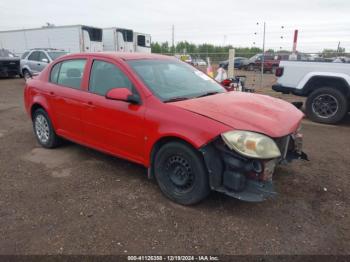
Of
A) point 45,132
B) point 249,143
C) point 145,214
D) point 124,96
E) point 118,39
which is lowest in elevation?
point 145,214

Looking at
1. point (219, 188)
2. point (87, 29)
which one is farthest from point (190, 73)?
point (87, 29)

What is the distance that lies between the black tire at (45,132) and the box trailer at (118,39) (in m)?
16.3

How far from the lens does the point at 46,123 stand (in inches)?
209

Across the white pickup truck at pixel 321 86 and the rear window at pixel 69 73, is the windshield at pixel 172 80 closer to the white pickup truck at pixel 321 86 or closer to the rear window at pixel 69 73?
the rear window at pixel 69 73

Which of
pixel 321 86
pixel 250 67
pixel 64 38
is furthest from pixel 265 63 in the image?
pixel 321 86

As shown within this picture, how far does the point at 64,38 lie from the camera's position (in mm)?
19719

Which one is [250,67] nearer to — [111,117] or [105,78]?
[105,78]

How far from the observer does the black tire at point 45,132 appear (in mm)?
5238

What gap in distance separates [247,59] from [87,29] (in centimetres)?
1641

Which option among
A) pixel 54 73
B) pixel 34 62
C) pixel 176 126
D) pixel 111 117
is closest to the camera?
pixel 176 126

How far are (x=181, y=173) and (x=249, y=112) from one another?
995mm

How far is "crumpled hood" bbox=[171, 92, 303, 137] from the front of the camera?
3.18 m

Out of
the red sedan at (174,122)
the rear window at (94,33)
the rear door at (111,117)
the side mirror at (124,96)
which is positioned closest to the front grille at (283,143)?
the red sedan at (174,122)

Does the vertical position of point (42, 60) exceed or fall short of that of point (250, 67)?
it exceeds it
